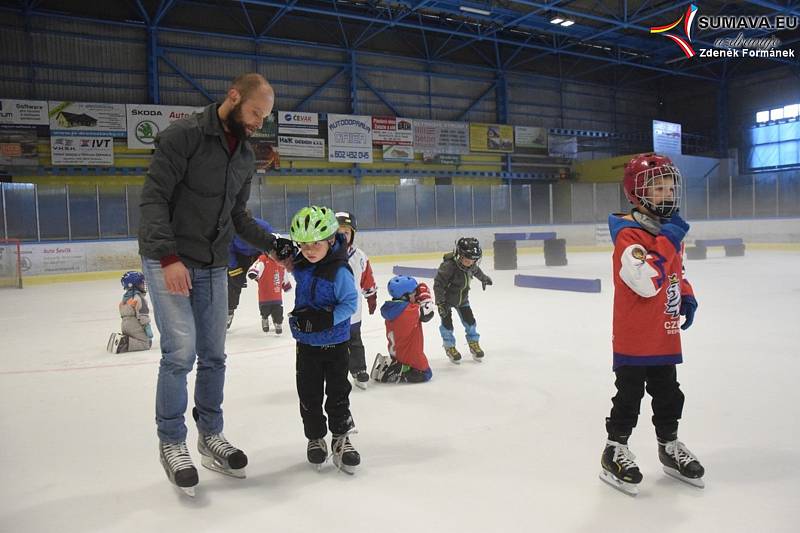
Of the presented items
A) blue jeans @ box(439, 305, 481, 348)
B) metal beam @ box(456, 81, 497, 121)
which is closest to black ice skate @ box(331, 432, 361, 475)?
blue jeans @ box(439, 305, 481, 348)

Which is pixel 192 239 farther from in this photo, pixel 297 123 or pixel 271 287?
pixel 297 123

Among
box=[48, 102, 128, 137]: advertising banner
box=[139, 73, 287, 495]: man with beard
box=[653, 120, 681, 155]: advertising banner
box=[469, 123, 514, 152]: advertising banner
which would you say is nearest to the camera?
box=[139, 73, 287, 495]: man with beard

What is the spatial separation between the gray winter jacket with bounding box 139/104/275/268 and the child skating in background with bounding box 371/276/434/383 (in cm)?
171

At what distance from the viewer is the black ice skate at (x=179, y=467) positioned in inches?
90.0

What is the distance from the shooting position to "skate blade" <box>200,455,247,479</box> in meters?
2.48

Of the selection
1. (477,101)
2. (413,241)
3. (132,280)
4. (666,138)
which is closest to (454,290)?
(132,280)

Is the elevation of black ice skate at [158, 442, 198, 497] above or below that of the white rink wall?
below

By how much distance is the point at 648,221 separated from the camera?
2.24 m

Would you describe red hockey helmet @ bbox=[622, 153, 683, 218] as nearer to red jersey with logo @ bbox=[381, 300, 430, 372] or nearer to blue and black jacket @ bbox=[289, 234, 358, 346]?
blue and black jacket @ bbox=[289, 234, 358, 346]

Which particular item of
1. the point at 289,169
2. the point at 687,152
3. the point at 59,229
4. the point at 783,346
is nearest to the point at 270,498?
the point at 783,346

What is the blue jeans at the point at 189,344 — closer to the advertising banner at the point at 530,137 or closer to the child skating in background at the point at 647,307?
the child skating in background at the point at 647,307

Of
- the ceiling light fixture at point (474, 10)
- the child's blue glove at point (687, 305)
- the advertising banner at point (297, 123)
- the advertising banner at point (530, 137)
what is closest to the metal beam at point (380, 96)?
the advertising banner at point (297, 123)

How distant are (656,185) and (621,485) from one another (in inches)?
43.4

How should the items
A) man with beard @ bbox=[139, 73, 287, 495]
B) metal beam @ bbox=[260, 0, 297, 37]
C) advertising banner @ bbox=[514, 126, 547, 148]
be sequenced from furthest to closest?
advertising banner @ bbox=[514, 126, 547, 148] → metal beam @ bbox=[260, 0, 297, 37] → man with beard @ bbox=[139, 73, 287, 495]
